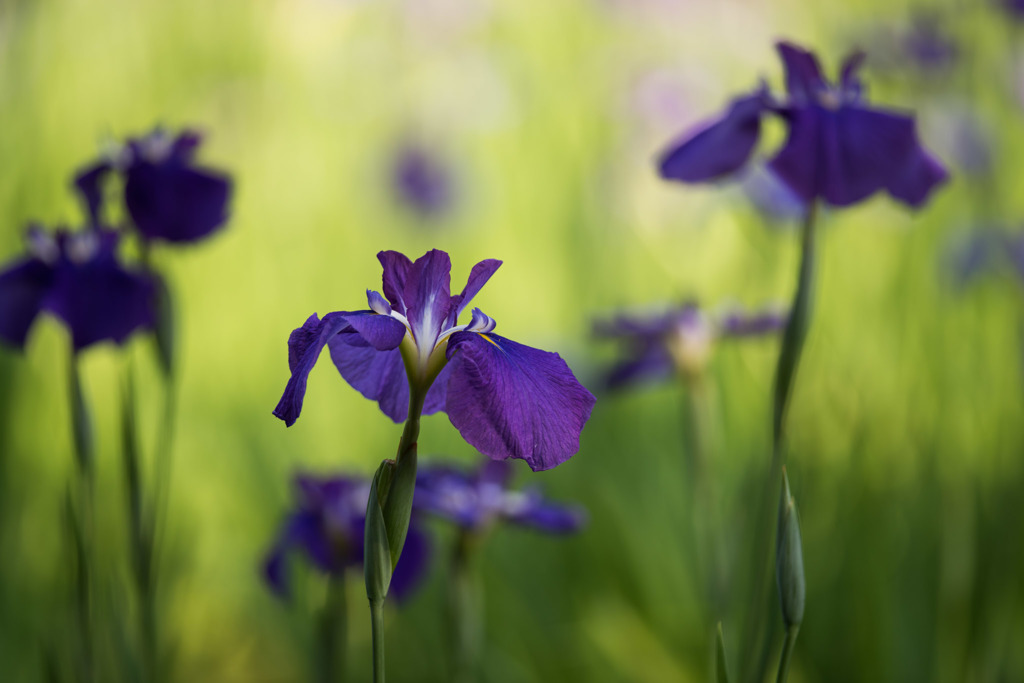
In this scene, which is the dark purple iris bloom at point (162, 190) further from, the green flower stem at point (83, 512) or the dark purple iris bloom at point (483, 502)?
the dark purple iris bloom at point (483, 502)

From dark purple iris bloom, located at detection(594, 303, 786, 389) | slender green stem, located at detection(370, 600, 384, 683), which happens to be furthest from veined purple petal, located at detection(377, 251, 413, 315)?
dark purple iris bloom, located at detection(594, 303, 786, 389)

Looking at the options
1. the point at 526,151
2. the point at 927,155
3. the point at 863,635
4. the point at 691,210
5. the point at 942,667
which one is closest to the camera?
the point at 927,155

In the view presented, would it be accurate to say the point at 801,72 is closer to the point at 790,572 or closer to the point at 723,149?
the point at 723,149

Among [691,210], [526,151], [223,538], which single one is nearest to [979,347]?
[691,210]

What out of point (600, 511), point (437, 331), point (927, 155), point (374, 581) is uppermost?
point (927, 155)

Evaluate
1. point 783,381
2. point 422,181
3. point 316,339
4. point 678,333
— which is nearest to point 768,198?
point 678,333

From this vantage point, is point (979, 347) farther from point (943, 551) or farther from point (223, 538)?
point (223, 538)
